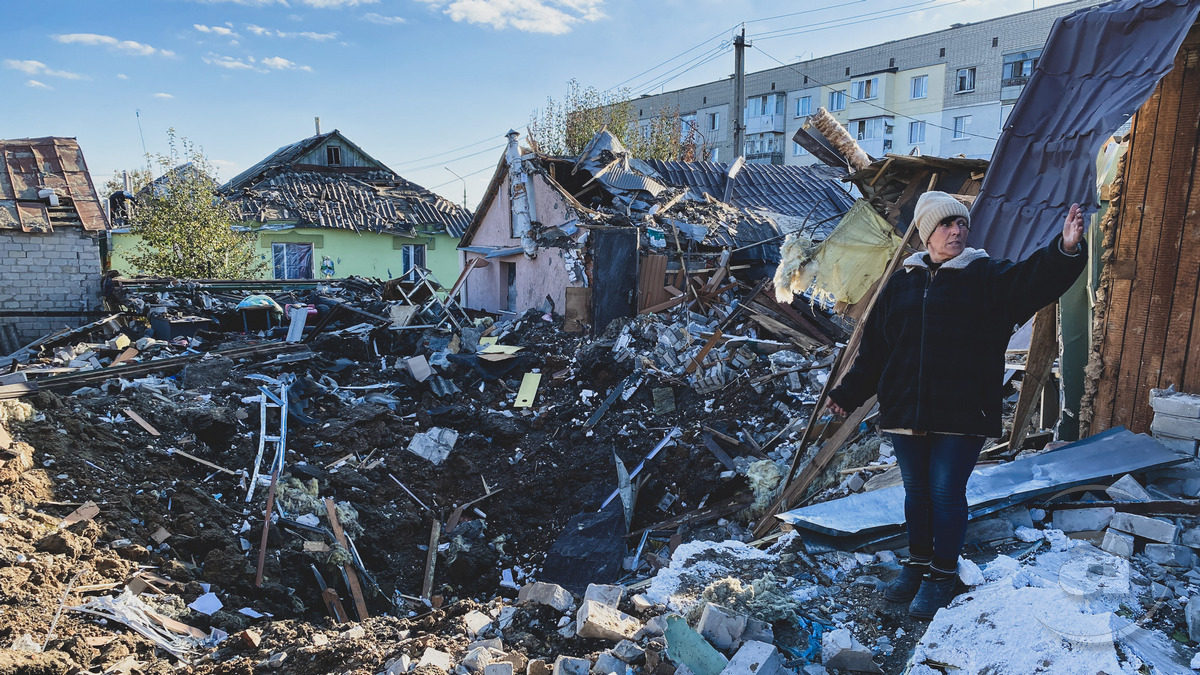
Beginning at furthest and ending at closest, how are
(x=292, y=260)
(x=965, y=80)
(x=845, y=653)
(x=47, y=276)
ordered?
(x=965, y=80), (x=292, y=260), (x=47, y=276), (x=845, y=653)

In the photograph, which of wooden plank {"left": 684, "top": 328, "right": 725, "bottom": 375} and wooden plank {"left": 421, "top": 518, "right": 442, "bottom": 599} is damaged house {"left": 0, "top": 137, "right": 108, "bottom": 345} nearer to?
wooden plank {"left": 421, "top": 518, "right": 442, "bottom": 599}

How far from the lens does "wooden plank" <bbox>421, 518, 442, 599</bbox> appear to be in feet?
20.5

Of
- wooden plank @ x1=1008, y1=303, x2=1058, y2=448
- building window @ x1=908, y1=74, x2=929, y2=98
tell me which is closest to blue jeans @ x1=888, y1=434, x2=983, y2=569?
wooden plank @ x1=1008, y1=303, x2=1058, y2=448

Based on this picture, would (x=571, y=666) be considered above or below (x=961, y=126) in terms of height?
below

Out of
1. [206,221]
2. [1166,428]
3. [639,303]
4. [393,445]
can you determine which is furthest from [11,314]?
[1166,428]

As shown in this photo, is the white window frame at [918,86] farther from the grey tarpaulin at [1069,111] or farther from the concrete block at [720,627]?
the concrete block at [720,627]

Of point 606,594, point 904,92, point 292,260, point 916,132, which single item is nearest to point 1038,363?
point 606,594

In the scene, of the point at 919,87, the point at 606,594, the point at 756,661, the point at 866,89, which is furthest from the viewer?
the point at 866,89

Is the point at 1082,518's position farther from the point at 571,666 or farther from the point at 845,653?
the point at 571,666

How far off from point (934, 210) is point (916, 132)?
3701 cm

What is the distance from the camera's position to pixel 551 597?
3.55 metres

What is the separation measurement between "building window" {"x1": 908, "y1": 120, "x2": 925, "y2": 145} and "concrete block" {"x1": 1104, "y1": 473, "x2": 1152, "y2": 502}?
36017 millimetres

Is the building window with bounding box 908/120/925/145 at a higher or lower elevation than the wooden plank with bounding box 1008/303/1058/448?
higher

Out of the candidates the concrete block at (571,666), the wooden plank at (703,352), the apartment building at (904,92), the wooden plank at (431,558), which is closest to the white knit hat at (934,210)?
the concrete block at (571,666)
